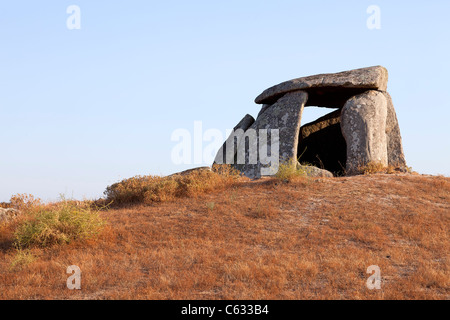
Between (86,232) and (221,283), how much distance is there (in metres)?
3.69

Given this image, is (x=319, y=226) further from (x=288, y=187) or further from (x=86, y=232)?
(x=86, y=232)

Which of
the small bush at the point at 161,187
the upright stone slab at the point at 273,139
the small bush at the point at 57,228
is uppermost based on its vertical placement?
the upright stone slab at the point at 273,139

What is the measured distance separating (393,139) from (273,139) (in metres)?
5.26

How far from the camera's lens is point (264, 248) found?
8.45m

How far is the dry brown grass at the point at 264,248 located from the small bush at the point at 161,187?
302 mm

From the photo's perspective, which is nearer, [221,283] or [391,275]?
[221,283]

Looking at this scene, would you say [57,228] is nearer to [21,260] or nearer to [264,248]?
[21,260]

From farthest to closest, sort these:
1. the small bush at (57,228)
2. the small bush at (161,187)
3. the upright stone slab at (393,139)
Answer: the upright stone slab at (393,139), the small bush at (161,187), the small bush at (57,228)

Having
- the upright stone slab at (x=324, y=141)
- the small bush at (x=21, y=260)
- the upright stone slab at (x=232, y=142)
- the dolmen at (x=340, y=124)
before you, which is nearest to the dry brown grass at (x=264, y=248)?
the small bush at (x=21, y=260)

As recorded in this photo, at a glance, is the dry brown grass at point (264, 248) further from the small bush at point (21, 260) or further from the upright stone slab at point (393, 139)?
the upright stone slab at point (393, 139)

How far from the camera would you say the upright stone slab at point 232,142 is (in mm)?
17438
